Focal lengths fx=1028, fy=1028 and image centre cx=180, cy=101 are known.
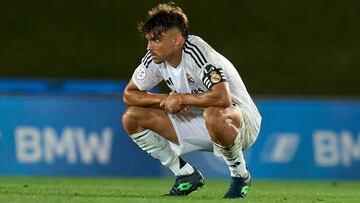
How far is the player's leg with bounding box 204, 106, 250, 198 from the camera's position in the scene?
7324mm

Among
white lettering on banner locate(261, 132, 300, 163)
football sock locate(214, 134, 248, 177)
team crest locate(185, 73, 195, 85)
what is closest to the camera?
football sock locate(214, 134, 248, 177)

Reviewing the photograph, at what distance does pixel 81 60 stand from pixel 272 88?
427 cm

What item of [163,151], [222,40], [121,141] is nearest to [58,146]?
[121,141]

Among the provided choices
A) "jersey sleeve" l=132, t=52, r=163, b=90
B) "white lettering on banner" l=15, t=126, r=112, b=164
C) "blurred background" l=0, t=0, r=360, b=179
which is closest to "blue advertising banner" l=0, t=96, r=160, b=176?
"white lettering on banner" l=15, t=126, r=112, b=164

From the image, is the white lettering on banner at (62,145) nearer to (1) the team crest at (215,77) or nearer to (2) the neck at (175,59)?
(2) the neck at (175,59)

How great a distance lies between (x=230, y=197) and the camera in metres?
7.62

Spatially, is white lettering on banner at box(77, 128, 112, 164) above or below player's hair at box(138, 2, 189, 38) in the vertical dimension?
below

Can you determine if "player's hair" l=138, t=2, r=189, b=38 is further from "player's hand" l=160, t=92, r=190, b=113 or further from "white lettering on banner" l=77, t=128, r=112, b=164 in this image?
"white lettering on banner" l=77, t=128, r=112, b=164

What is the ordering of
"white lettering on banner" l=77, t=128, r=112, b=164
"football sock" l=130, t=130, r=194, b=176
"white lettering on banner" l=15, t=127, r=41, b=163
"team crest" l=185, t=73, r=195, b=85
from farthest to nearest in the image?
"white lettering on banner" l=77, t=128, r=112, b=164, "white lettering on banner" l=15, t=127, r=41, b=163, "football sock" l=130, t=130, r=194, b=176, "team crest" l=185, t=73, r=195, b=85

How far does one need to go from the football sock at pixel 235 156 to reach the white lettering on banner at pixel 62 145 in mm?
5076

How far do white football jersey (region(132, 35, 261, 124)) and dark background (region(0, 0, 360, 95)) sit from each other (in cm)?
Result: 1409

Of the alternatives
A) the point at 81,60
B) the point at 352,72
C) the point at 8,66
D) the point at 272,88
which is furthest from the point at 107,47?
the point at 352,72

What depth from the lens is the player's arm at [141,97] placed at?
7.91 metres

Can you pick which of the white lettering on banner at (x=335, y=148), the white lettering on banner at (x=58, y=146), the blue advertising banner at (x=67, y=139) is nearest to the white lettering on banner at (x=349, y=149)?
the white lettering on banner at (x=335, y=148)
